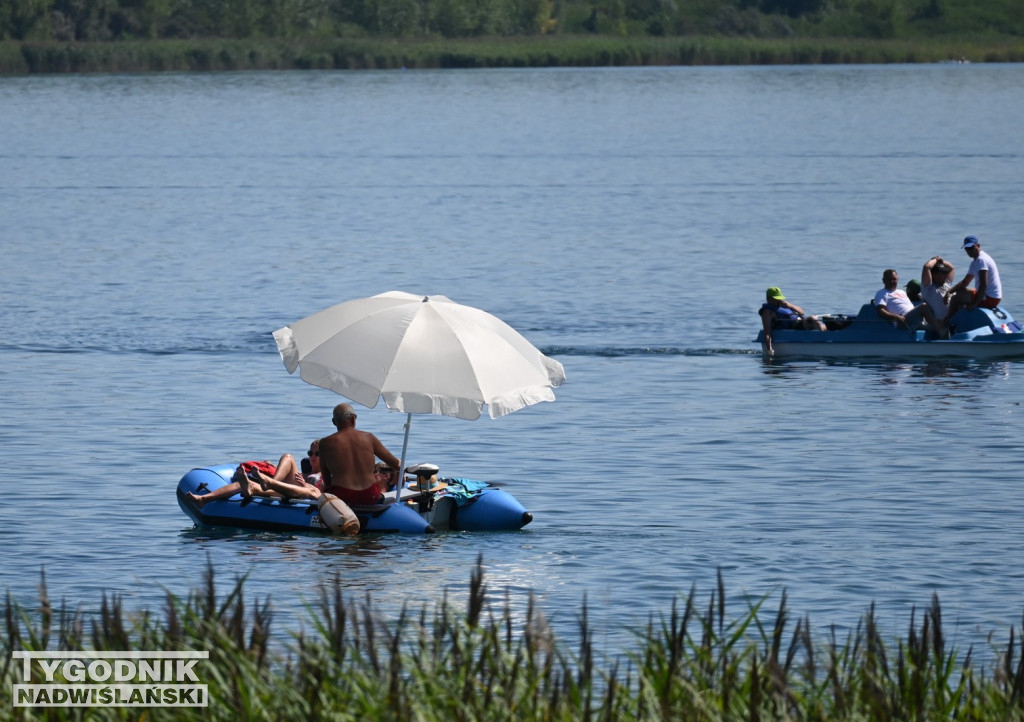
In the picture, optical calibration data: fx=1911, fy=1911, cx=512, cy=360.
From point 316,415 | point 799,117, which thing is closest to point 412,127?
point 799,117

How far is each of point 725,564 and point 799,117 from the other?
81.1 metres

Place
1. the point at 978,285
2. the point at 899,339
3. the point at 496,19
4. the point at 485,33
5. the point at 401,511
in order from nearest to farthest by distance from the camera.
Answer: the point at 401,511 < the point at 978,285 < the point at 899,339 < the point at 485,33 < the point at 496,19

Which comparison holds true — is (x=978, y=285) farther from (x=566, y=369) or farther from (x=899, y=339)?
(x=566, y=369)

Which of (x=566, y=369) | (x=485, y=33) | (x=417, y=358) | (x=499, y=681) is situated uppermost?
(x=485, y=33)

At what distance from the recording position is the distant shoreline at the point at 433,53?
113 m

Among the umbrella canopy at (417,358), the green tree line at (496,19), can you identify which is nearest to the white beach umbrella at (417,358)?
the umbrella canopy at (417,358)

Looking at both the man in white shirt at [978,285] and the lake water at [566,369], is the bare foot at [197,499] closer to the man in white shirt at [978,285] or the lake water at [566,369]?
the lake water at [566,369]

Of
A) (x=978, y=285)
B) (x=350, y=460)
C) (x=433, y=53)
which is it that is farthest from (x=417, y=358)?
(x=433, y=53)

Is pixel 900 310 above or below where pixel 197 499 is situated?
above

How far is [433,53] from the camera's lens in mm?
120062

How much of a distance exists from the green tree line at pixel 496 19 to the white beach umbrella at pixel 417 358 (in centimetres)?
10890

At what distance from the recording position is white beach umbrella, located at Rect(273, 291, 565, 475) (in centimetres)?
1627

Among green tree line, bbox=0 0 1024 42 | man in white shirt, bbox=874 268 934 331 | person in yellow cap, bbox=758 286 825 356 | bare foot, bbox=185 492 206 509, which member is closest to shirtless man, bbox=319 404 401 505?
bare foot, bbox=185 492 206 509

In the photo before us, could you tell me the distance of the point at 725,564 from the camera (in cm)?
1611
